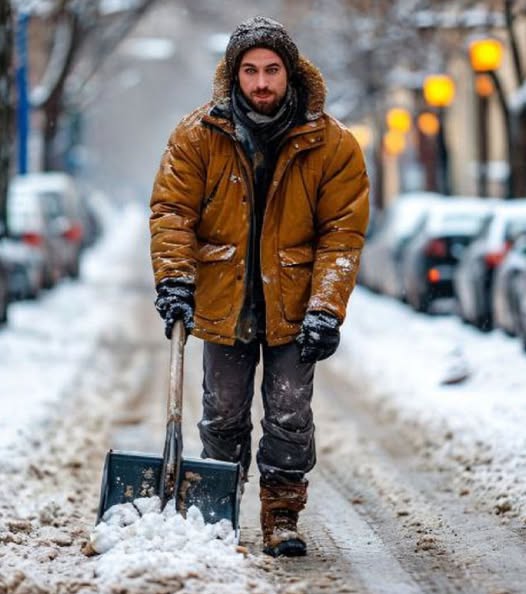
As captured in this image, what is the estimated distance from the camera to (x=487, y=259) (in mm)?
15891

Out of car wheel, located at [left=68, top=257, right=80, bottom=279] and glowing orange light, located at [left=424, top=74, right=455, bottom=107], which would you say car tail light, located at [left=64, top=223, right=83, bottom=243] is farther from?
glowing orange light, located at [left=424, top=74, right=455, bottom=107]

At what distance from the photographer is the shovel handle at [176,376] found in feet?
19.1

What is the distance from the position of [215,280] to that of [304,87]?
793mm

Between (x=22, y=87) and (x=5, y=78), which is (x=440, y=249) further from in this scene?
(x=22, y=87)

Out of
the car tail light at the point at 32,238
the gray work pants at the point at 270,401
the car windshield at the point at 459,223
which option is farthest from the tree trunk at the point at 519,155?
the gray work pants at the point at 270,401

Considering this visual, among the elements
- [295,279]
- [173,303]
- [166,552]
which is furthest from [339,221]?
[166,552]

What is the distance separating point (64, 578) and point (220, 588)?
0.60 metres

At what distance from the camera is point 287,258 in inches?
238

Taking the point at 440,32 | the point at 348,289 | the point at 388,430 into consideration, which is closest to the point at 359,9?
the point at 440,32

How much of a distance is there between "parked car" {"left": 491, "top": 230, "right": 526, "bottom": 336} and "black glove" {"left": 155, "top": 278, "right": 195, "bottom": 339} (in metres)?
8.43

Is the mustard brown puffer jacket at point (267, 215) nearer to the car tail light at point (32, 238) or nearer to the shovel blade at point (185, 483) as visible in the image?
the shovel blade at point (185, 483)

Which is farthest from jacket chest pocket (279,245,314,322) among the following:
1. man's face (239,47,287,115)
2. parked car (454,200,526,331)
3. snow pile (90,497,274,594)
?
parked car (454,200,526,331)

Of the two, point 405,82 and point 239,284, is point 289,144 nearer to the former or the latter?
point 239,284

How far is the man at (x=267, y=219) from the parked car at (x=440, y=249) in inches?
486
